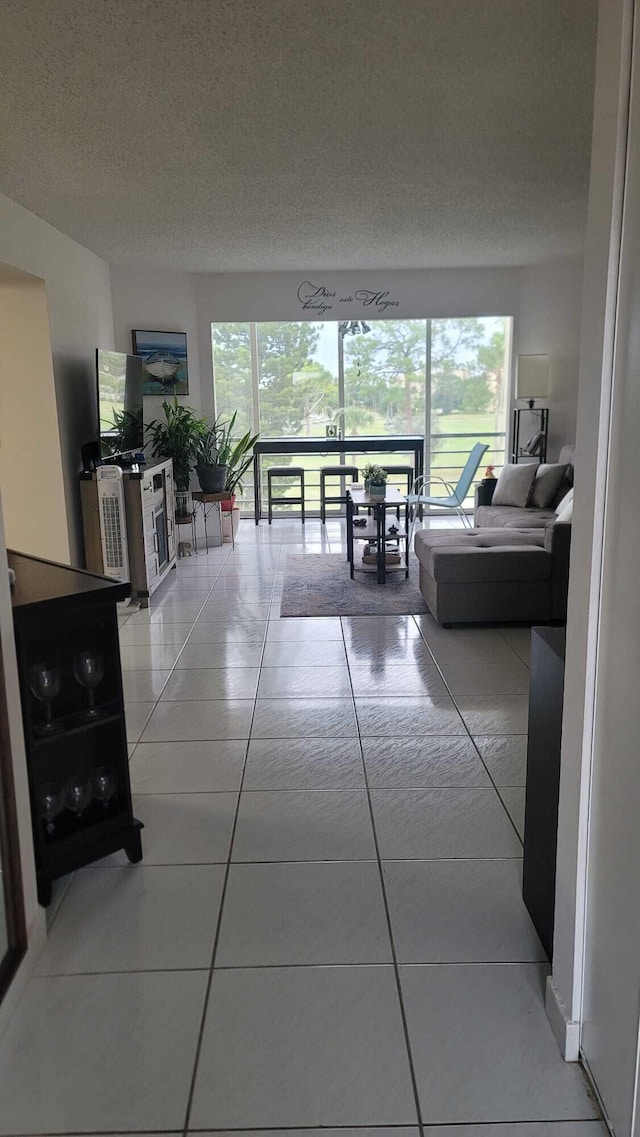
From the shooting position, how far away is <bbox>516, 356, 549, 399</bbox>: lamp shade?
7707mm

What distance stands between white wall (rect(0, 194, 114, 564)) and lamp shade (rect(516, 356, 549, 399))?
3879 millimetres

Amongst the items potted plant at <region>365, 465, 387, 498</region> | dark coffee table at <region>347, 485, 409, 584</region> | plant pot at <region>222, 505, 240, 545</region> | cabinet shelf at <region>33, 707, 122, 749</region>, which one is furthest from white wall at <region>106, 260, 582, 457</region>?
cabinet shelf at <region>33, 707, 122, 749</region>

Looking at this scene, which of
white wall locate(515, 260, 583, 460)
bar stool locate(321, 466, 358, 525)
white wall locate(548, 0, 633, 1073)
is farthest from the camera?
bar stool locate(321, 466, 358, 525)

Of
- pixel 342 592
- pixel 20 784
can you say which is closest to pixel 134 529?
pixel 342 592

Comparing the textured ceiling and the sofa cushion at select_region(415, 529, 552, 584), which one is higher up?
the textured ceiling

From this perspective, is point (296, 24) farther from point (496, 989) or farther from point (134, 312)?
point (134, 312)

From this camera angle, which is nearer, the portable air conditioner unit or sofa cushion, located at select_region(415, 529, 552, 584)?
sofa cushion, located at select_region(415, 529, 552, 584)

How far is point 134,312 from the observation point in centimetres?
806

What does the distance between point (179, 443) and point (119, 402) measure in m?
0.94

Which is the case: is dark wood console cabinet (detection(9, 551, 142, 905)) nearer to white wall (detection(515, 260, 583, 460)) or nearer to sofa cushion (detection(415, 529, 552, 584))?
sofa cushion (detection(415, 529, 552, 584))

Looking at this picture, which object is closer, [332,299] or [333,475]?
[332,299]

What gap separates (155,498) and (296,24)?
378 centimetres

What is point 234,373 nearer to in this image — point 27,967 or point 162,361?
point 162,361

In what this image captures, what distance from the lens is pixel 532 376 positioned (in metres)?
7.73
